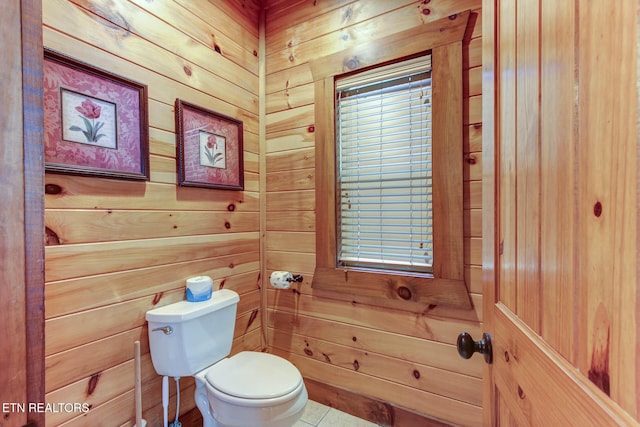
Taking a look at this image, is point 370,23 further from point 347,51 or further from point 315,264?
point 315,264

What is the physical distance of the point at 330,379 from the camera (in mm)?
1729

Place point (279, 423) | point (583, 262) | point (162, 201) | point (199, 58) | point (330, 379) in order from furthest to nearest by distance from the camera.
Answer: point (330, 379)
point (199, 58)
point (162, 201)
point (279, 423)
point (583, 262)

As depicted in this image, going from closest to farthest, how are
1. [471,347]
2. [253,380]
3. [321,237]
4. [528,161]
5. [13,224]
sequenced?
[13,224] → [528,161] → [471,347] → [253,380] → [321,237]

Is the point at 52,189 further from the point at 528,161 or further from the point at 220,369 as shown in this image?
the point at 528,161

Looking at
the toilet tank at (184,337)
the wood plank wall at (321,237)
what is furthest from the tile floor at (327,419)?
the toilet tank at (184,337)

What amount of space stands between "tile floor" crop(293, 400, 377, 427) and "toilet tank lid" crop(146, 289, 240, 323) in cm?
77

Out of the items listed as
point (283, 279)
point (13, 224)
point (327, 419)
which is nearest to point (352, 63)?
point (283, 279)

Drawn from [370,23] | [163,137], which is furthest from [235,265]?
[370,23]

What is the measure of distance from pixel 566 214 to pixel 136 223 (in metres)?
1.48

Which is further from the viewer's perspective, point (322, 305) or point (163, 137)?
point (322, 305)

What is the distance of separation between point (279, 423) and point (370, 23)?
2035mm

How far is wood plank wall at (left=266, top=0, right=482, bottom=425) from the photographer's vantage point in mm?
1349

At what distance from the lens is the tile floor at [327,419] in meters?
1.58

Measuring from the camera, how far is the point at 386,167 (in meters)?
1.58
